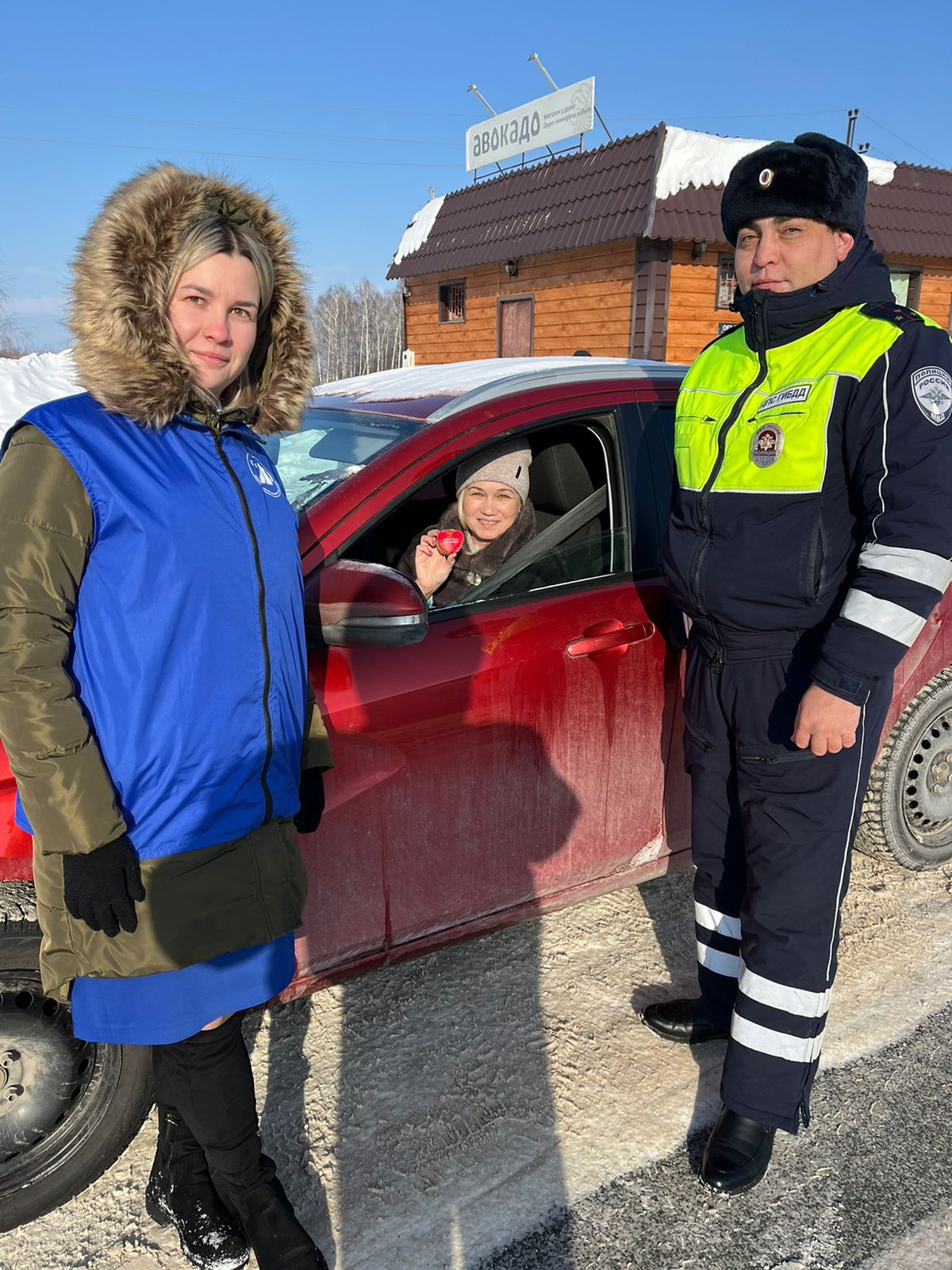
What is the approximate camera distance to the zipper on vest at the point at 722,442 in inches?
73.4

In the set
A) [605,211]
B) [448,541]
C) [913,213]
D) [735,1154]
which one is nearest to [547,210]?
[605,211]

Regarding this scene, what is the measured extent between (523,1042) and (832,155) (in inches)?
85.7

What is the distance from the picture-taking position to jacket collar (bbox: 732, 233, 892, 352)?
5.84 feet

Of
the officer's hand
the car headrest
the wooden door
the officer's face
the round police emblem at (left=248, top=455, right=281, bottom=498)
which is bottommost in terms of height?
the officer's hand

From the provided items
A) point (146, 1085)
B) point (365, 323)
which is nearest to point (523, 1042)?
point (146, 1085)

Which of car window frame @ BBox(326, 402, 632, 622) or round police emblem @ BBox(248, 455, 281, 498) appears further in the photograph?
car window frame @ BBox(326, 402, 632, 622)

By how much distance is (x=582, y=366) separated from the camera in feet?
8.48

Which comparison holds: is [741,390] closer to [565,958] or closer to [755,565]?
Result: [755,565]

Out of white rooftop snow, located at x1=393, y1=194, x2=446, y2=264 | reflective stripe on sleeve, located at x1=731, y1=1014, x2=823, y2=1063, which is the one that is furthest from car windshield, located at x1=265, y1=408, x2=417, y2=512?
white rooftop snow, located at x1=393, y1=194, x2=446, y2=264

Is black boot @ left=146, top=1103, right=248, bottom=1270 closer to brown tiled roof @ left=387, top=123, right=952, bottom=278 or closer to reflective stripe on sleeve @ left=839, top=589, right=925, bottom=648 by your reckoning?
reflective stripe on sleeve @ left=839, top=589, right=925, bottom=648

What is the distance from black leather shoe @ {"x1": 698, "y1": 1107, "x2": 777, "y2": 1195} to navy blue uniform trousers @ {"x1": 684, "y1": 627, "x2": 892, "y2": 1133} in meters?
0.04

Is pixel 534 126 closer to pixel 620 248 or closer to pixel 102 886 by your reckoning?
pixel 620 248

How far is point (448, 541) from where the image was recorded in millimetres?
2311

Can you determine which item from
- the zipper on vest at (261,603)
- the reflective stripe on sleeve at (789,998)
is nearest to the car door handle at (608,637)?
the reflective stripe on sleeve at (789,998)
